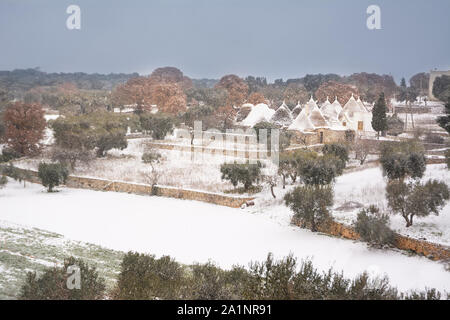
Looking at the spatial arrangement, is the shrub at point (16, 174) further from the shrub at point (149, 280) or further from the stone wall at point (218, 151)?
the shrub at point (149, 280)

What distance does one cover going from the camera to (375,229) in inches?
421

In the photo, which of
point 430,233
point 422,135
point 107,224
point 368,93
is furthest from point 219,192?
point 368,93

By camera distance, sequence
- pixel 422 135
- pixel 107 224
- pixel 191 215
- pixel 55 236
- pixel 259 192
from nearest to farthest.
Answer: pixel 55 236 < pixel 107 224 < pixel 191 215 < pixel 259 192 < pixel 422 135

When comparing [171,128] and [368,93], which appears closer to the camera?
[171,128]

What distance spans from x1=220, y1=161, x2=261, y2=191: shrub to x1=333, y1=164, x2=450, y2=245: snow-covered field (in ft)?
10.2

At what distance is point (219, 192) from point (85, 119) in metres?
13.5

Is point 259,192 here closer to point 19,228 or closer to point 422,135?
point 19,228

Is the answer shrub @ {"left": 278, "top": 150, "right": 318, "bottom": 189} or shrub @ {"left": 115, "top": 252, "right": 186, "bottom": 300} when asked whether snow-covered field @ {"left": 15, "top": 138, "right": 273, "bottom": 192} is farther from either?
shrub @ {"left": 115, "top": 252, "right": 186, "bottom": 300}

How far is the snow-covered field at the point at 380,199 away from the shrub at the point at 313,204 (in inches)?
20.0

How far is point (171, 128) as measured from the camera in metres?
29.4

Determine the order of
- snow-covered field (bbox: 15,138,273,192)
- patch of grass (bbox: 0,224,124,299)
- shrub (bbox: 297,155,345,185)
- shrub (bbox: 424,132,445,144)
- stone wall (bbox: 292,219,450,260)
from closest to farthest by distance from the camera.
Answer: patch of grass (bbox: 0,224,124,299), stone wall (bbox: 292,219,450,260), shrub (bbox: 297,155,345,185), snow-covered field (bbox: 15,138,273,192), shrub (bbox: 424,132,445,144)

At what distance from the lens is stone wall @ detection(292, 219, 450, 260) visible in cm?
1009

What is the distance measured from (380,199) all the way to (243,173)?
5431 mm

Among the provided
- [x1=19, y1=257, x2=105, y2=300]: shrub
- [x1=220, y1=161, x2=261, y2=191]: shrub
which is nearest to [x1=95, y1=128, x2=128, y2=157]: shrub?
[x1=220, y1=161, x2=261, y2=191]: shrub
